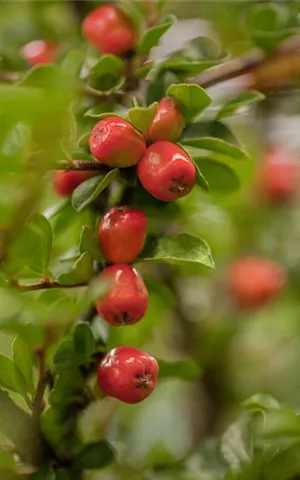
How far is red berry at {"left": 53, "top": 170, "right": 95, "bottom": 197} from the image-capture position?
0.51 m

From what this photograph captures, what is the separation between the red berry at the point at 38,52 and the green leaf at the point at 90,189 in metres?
0.24

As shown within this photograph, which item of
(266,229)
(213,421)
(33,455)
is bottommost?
(213,421)

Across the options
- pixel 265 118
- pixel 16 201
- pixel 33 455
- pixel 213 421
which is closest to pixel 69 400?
pixel 33 455

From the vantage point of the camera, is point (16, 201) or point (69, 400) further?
point (69, 400)

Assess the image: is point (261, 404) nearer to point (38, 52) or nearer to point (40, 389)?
point (40, 389)

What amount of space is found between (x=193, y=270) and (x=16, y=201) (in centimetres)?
37

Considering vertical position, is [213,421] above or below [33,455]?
below

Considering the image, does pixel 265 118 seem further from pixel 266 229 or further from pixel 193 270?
pixel 193 270

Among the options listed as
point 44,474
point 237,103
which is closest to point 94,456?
point 44,474

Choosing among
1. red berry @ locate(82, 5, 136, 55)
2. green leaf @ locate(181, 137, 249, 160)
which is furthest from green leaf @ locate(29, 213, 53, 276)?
red berry @ locate(82, 5, 136, 55)

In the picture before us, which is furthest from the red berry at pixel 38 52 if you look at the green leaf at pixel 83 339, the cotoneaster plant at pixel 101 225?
the green leaf at pixel 83 339

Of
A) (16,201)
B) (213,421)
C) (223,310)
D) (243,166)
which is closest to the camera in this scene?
(16,201)

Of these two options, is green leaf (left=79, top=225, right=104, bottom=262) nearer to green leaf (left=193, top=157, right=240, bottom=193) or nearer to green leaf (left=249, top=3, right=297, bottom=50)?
green leaf (left=193, top=157, right=240, bottom=193)

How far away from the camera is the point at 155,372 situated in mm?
465
